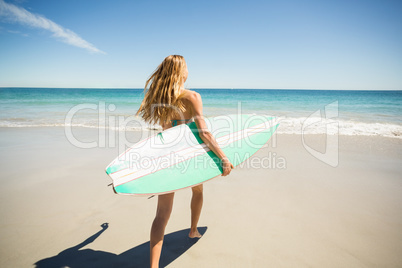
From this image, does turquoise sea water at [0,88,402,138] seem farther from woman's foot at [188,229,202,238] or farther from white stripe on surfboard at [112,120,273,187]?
woman's foot at [188,229,202,238]

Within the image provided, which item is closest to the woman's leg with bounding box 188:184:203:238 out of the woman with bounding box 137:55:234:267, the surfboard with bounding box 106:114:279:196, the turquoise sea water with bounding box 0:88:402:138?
the surfboard with bounding box 106:114:279:196

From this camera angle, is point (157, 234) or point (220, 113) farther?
point (220, 113)

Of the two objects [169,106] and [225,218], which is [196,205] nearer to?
[225,218]

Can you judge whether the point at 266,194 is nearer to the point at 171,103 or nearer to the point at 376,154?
the point at 171,103

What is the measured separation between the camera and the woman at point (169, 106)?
1.45 m

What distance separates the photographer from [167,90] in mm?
1525

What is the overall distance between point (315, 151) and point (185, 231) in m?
3.88

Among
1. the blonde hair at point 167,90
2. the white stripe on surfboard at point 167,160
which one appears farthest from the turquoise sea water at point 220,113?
the white stripe on surfboard at point 167,160

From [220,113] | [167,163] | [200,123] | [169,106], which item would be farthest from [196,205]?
[220,113]

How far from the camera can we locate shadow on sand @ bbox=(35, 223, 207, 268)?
5.82 ft

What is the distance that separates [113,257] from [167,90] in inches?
64.6

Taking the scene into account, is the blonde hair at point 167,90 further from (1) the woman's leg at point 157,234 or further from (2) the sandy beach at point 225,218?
(2) the sandy beach at point 225,218

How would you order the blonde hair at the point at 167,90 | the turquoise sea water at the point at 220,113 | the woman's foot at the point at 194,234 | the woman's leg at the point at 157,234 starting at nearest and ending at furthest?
the woman's leg at the point at 157,234 → the blonde hair at the point at 167,90 → the woman's foot at the point at 194,234 → the turquoise sea water at the point at 220,113

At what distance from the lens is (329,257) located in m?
1.83
